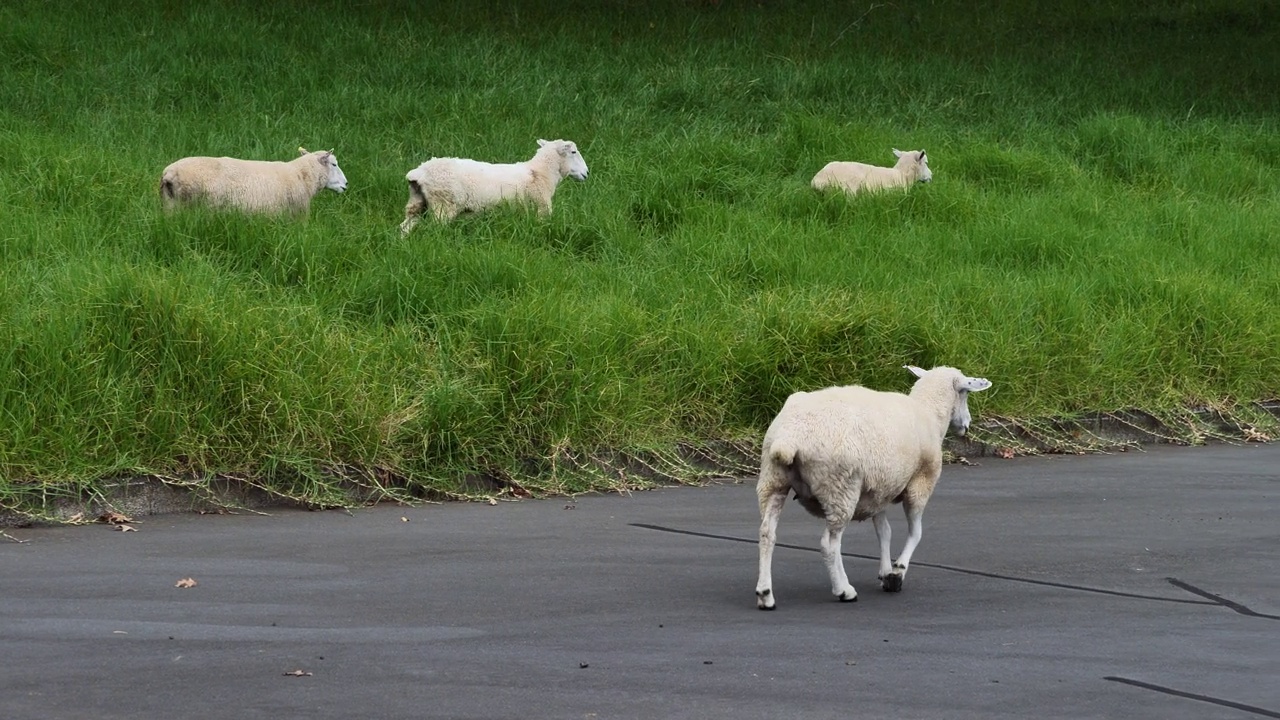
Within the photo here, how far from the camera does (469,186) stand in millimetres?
12008

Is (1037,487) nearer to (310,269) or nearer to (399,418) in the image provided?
(399,418)

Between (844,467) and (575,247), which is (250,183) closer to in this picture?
(575,247)

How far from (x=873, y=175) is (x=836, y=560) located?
27.4 feet

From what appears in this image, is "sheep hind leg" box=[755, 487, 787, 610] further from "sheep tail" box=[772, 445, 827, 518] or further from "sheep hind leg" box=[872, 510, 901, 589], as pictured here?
"sheep hind leg" box=[872, 510, 901, 589]

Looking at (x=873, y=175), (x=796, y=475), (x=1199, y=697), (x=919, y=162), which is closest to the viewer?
(x=1199, y=697)

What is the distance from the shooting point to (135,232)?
1034cm

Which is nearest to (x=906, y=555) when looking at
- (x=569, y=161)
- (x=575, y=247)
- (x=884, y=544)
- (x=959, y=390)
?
(x=884, y=544)

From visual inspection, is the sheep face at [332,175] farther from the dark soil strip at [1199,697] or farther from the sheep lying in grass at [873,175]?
the dark soil strip at [1199,697]

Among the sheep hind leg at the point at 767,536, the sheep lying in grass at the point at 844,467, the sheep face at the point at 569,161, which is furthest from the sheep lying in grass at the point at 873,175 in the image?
the sheep hind leg at the point at 767,536

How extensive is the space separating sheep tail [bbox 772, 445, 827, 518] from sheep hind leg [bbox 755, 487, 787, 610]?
Result: 66 millimetres

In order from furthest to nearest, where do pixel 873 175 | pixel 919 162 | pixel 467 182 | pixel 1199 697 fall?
1. pixel 919 162
2. pixel 873 175
3. pixel 467 182
4. pixel 1199 697

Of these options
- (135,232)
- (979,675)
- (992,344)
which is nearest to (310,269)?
(135,232)

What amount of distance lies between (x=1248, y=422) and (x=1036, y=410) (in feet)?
6.06

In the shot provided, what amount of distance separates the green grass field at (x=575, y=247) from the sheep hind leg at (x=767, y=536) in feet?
8.78
